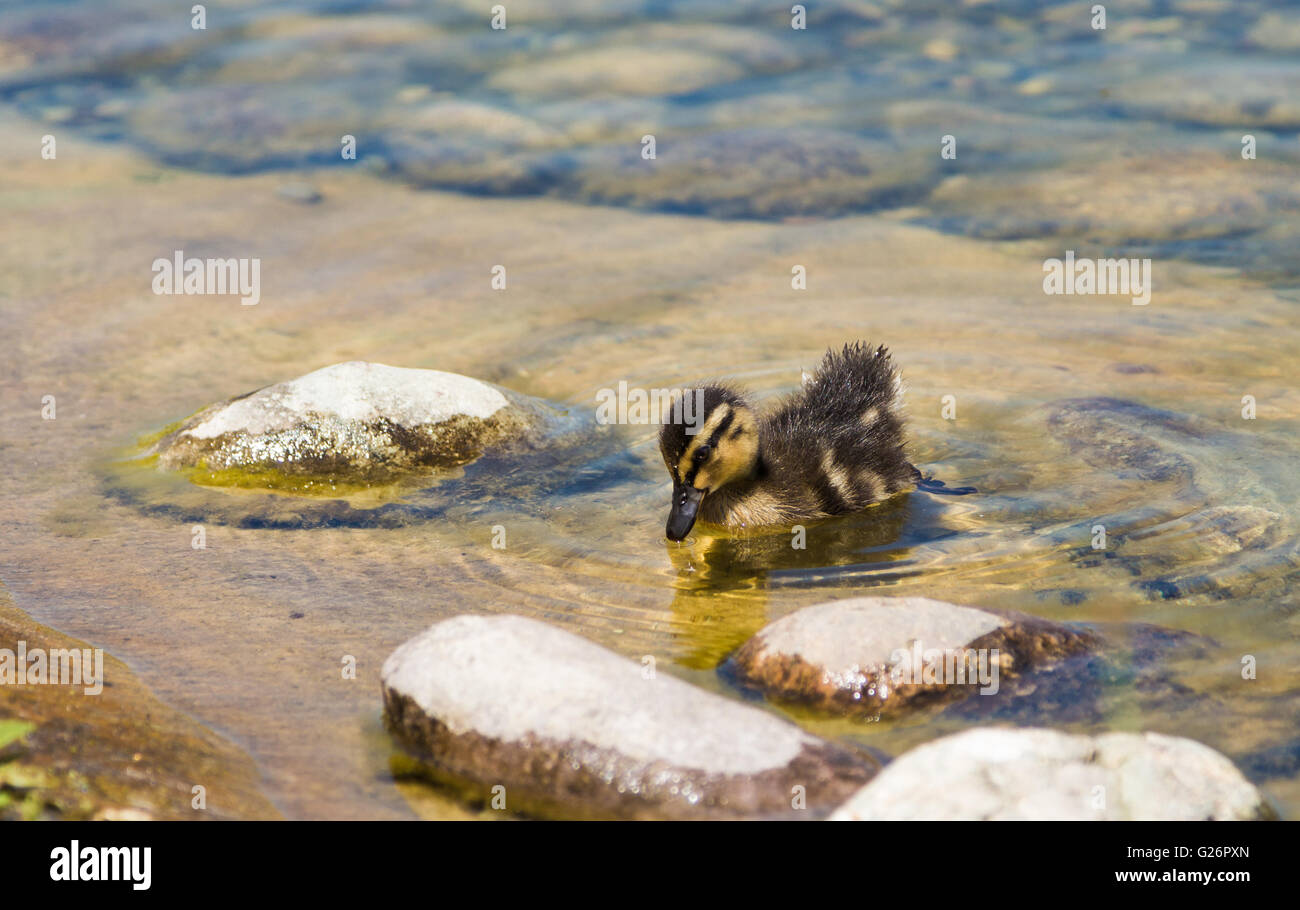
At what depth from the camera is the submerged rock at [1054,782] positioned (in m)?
3.49

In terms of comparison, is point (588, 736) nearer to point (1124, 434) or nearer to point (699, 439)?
point (699, 439)

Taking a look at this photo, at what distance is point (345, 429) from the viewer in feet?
22.2

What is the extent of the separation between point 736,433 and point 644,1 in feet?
32.1

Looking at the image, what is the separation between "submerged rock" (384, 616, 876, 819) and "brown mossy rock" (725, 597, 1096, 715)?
43 centimetres

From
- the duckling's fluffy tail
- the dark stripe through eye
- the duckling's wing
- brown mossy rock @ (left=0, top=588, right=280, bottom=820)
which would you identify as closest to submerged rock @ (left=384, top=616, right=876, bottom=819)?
brown mossy rock @ (left=0, top=588, right=280, bottom=820)

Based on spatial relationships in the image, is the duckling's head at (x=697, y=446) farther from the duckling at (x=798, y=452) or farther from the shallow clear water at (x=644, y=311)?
the shallow clear water at (x=644, y=311)

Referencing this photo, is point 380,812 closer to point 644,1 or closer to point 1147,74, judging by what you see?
point 1147,74

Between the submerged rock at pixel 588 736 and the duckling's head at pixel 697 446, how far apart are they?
170 cm

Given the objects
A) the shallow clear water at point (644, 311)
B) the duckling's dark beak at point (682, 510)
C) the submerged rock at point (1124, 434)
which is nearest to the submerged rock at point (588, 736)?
the shallow clear water at point (644, 311)

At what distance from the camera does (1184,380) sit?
24.7 ft

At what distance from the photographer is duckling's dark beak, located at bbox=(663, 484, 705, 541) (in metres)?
5.87

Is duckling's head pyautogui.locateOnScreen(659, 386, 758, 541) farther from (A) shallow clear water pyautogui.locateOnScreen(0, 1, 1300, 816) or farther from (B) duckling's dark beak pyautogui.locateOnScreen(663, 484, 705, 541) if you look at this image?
(A) shallow clear water pyautogui.locateOnScreen(0, 1, 1300, 816)
